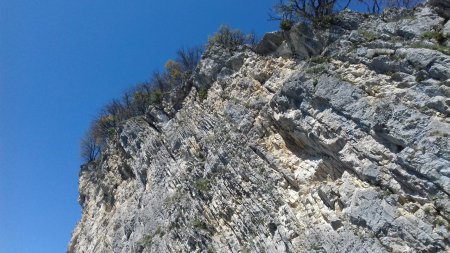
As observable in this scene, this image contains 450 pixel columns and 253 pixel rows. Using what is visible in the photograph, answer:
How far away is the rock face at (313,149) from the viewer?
12094mm

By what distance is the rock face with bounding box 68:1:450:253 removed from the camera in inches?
476

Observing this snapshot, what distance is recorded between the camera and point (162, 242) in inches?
858

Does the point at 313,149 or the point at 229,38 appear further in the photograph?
the point at 229,38

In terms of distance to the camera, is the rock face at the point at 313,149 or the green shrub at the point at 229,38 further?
the green shrub at the point at 229,38

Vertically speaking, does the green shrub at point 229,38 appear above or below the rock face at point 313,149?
above

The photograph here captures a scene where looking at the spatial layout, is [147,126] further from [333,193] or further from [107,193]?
[333,193]

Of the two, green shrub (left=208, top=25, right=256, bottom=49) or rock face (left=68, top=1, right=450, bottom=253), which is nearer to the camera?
rock face (left=68, top=1, right=450, bottom=253)

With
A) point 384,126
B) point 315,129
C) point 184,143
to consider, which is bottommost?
point 384,126

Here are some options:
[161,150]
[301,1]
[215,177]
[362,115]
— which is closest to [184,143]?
[161,150]

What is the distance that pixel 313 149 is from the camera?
1573 cm

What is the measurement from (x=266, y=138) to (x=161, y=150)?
419 inches

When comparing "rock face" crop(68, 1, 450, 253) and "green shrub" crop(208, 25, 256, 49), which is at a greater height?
"green shrub" crop(208, 25, 256, 49)

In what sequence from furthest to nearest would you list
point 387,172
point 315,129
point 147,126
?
point 147,126 → point 315,129 → point 387,172

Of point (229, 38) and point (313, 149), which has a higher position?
point (229, 38)
